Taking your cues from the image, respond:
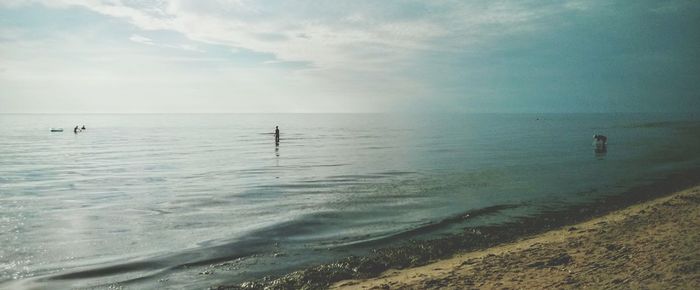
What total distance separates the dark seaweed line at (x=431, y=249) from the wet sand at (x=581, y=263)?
0.47 meters

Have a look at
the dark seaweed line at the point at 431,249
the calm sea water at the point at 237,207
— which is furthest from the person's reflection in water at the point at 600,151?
the dark seaweed line at the point at 431,249

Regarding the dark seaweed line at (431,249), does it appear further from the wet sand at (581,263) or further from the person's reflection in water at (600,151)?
the person's reflection in water at (600,151)

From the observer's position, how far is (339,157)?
154ft

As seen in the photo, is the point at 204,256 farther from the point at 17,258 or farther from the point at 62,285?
the point at 17,258

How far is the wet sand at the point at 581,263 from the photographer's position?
28.7 ft

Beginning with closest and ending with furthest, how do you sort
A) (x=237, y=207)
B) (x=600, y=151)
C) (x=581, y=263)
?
(x=581, y=263) → (x=237, y=207) → (x=600, y=151)

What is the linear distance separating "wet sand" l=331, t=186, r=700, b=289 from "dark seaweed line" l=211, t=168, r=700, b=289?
0.47m

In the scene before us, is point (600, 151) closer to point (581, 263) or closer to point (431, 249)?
point (431, 249)

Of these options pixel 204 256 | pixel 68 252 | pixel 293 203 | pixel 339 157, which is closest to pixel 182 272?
pixel 204 256

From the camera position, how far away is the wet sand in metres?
8.74

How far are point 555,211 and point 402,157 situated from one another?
27.6 m

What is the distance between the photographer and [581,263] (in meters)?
10.1

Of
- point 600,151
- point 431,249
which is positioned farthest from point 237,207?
point 600,151

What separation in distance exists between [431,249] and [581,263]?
434 cm
